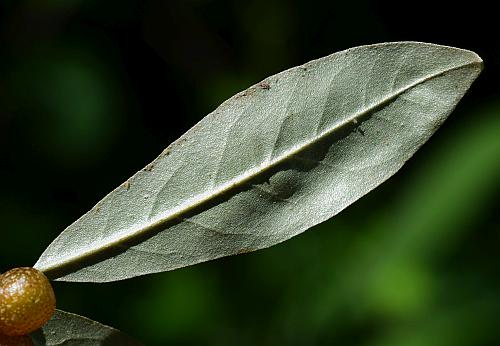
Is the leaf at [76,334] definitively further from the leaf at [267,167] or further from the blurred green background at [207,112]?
the blurred green background at [207,112]

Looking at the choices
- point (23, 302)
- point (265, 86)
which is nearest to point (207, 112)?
point (265, 86)

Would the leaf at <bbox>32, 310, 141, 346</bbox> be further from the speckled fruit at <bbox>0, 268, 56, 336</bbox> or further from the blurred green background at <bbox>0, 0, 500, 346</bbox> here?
the blurred green background at <bbox>0, 0, 500, 346</bbox>

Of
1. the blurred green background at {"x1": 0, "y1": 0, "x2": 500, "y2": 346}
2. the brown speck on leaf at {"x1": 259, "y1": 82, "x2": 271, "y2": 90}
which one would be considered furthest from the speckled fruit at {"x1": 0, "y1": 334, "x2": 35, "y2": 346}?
the blurred green background at {"x1": 0, "y1": 0, "x2": 500, "y2": 346}

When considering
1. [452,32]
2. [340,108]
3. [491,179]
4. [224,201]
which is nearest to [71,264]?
[224,201]

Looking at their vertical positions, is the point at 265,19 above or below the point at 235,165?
below

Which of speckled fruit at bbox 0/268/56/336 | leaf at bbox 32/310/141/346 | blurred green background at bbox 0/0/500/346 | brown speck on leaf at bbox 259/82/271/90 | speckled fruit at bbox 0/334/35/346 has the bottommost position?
blurred green background at bbox 0/0/500/346

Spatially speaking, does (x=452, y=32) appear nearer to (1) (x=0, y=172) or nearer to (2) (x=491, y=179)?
(2) (x=491, y=179)

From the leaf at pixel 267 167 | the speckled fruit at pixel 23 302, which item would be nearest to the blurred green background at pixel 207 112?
the leaf at pixel 267 167
